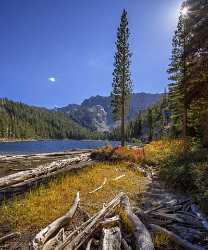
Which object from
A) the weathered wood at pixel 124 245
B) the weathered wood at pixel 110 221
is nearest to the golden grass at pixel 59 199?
the weathered wood at pixel 110 221

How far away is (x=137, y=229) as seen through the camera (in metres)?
8.43

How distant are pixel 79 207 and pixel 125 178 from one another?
7.55m

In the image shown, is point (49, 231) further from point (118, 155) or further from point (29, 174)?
point (118, 155)

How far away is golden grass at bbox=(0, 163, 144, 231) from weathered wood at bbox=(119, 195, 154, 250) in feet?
4.74

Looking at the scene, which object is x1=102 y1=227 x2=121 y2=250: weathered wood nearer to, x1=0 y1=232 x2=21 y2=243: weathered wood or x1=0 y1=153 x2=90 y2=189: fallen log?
x1=0 y1=232 x2=21 y2=243: weathered wood

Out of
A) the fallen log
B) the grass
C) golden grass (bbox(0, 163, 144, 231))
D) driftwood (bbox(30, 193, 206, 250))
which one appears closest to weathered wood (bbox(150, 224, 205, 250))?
driftwood (bbox(30, 193, 206, 250))

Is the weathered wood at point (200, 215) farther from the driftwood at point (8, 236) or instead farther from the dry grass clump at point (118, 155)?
the dry grass clump at point (118, 155)

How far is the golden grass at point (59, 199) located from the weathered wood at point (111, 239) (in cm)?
227

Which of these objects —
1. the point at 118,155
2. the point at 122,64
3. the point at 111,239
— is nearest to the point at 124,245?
the point at 111,239

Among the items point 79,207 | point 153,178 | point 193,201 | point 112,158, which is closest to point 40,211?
point 79,207

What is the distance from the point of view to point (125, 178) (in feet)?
59.6

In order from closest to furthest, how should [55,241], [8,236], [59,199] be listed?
[55,241], [8,236], [59,199]

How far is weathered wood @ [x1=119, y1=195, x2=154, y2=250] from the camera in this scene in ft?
24.2

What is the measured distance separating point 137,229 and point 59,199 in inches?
181
